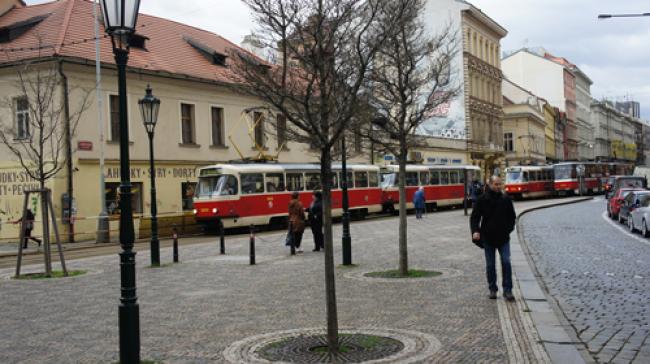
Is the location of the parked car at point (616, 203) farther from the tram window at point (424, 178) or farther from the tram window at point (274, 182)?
the tram window at point (274, 182)

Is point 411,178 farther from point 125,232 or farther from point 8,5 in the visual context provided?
point 125,232

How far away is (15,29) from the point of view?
33.2 metres

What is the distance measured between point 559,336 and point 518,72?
326 feet

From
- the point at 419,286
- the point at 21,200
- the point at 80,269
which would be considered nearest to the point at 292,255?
the point at 80,269

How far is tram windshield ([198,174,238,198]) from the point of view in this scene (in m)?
29.7

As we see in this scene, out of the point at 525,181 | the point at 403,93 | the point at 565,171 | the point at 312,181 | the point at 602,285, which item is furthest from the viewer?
the point at 565,171

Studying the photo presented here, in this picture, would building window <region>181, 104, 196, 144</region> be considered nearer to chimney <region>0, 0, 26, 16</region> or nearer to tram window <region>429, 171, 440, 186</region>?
chimney <region>0, 0, 26, 16</region>

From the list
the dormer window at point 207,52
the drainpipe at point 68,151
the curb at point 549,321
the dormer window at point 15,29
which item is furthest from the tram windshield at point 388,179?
Result: the curb at point 549,321

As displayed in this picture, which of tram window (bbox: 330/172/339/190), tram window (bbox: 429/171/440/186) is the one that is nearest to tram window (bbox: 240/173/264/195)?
tram window (bbox: 330/172/339/190)

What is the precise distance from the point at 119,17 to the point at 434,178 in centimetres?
3928

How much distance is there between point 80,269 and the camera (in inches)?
680

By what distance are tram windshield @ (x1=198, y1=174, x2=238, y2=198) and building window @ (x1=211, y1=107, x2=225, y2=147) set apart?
740cm

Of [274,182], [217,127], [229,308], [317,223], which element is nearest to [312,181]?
[274,182]

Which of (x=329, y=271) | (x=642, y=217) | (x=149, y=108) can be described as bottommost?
(x=642, y=217)
